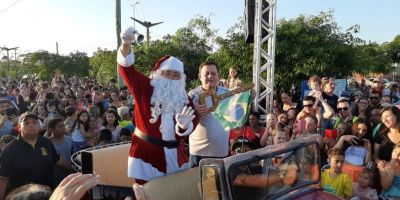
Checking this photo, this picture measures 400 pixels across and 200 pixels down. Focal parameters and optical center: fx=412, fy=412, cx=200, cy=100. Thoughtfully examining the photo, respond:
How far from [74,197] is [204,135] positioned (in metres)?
2.28

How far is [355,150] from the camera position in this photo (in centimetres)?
431

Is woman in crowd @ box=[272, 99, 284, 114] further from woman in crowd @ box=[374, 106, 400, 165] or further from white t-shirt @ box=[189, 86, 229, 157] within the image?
white t-shirt @ box=[189, 86, 229, 157]

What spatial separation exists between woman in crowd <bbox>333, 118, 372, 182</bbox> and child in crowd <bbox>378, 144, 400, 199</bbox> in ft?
0.83

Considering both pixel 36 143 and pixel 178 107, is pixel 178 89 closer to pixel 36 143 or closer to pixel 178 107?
pixel 178 107

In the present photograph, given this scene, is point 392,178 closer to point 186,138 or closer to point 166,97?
point 186,138

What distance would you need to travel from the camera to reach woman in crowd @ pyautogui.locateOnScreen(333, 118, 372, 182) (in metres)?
4.12

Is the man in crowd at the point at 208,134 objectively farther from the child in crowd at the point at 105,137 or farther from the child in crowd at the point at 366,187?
the child in crowd at the point at 105,137

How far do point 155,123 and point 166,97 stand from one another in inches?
8.7

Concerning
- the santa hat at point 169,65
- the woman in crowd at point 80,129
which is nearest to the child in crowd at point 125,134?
the woman in crowd at point 80,129

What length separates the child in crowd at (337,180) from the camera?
Result: 3723mm

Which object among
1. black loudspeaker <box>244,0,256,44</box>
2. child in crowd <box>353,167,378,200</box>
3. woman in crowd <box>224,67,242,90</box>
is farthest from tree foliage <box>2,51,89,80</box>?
child in crowd <box>353,167,378,200</box>

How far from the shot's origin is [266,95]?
7312mm

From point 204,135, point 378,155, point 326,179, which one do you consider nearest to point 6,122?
point 204,135

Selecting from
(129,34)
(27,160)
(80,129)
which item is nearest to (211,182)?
(129,34)
